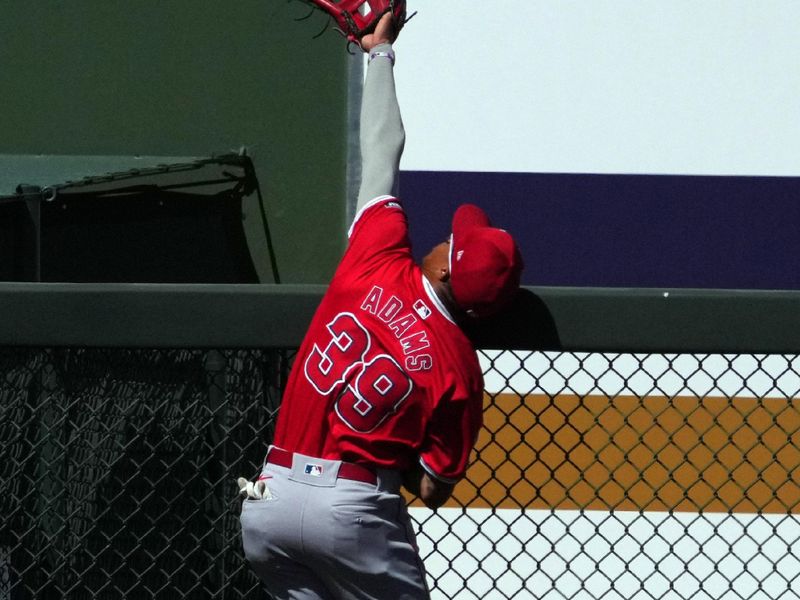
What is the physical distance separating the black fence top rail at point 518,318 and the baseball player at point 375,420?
11 centimetres

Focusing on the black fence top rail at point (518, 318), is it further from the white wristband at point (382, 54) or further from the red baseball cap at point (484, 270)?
the white wristband at point (382, 54)

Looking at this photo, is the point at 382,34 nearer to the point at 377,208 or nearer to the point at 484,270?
the point at 377,208

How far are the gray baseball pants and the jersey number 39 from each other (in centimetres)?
10

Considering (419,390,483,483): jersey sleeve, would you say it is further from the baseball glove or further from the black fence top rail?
the baseball glove

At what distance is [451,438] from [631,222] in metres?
1.91

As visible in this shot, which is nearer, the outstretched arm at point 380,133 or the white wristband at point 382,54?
the outstretched arm at point 380,133

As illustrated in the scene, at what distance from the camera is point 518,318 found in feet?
6.15

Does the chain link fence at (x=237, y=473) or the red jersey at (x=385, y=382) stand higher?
the red jersey at (x=385, y=382)

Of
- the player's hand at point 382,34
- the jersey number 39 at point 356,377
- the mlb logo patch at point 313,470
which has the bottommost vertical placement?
the mlb logo patch at point 313,470

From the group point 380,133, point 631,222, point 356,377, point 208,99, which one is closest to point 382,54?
point 380,133

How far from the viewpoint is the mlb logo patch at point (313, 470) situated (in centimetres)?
182

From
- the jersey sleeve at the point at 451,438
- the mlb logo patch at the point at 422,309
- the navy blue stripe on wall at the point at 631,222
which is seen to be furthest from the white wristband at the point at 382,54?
the navy blue stripe on wall at the point at 631,222

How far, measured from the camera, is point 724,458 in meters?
3.26

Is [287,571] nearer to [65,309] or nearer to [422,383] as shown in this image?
[422,383]
